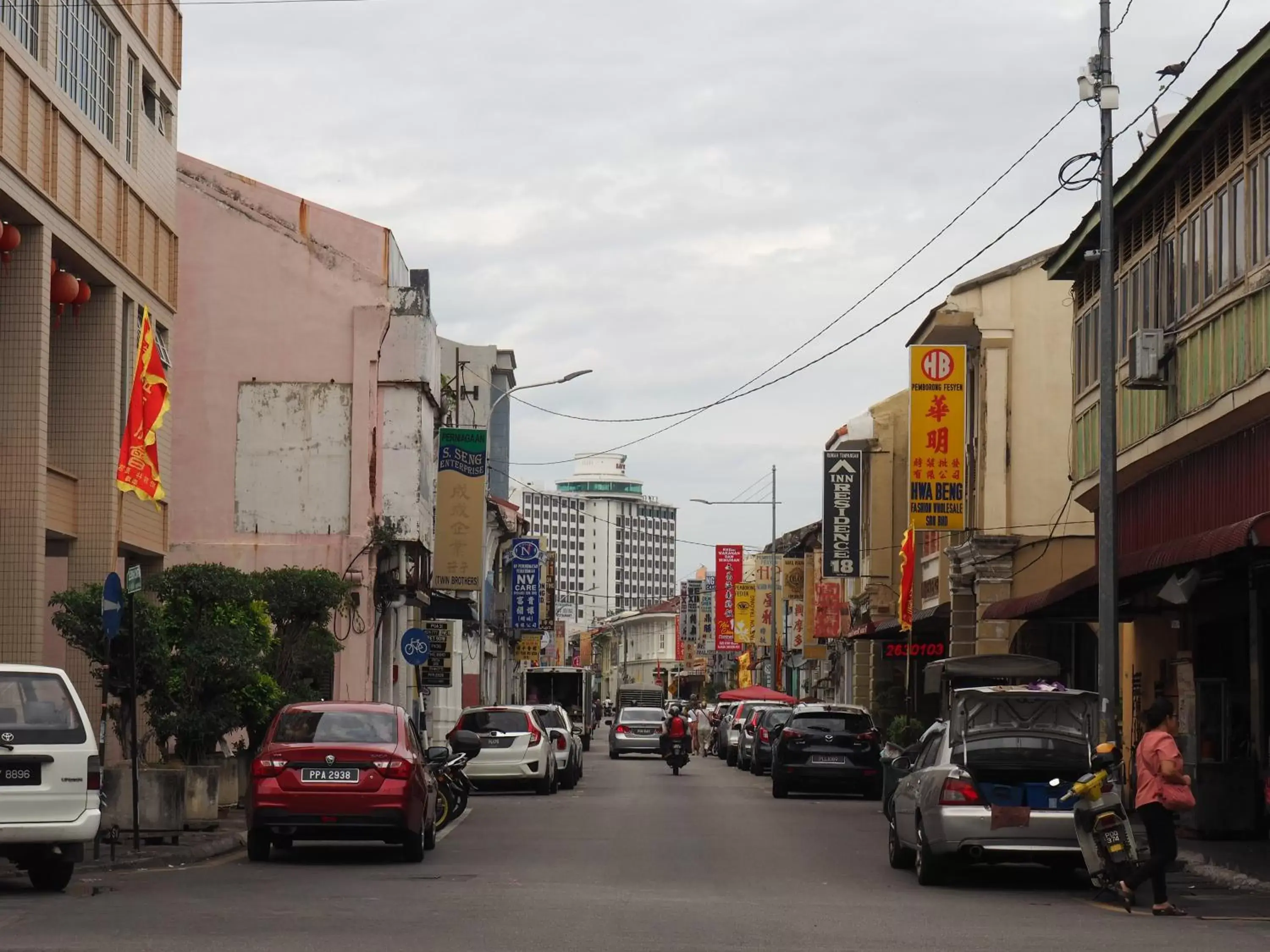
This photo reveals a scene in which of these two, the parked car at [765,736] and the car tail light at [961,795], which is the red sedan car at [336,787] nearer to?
the car tail light at [961,795]

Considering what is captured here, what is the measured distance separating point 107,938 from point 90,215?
18228mm

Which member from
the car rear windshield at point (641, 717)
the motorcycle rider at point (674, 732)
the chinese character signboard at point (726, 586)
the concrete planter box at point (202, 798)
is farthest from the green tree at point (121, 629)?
the chinese character signboard at point (726, 586)

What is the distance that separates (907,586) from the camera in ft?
160

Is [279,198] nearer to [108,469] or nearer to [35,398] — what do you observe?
[108,469]

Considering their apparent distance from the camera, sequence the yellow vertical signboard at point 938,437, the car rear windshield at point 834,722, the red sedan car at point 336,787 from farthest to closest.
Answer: the yellow vertical signboard at point 938,437
the car rear windshield at point 834,722
the red sedan car at point 336,787

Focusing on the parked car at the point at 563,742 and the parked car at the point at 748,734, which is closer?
the parked car at the point at 563,742

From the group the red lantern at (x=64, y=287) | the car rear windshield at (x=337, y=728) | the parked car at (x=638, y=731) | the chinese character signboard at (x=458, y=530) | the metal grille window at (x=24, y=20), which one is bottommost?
the parked car at (x=638, y=731)

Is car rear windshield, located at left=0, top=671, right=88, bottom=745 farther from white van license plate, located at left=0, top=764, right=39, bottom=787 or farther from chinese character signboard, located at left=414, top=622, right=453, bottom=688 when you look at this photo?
chinese character signboard, located at left=414, top=622, right=453, bottom=688

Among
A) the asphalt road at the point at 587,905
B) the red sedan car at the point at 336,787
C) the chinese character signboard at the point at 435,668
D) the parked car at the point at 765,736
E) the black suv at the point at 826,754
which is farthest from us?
the parked car at the point at 765,736

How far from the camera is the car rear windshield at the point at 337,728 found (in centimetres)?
1831

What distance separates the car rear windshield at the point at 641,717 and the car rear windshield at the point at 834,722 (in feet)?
78.9

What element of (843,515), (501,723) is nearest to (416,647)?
(501,723)

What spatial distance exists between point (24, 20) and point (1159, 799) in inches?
704

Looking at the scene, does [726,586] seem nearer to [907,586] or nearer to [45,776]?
[907,586]
